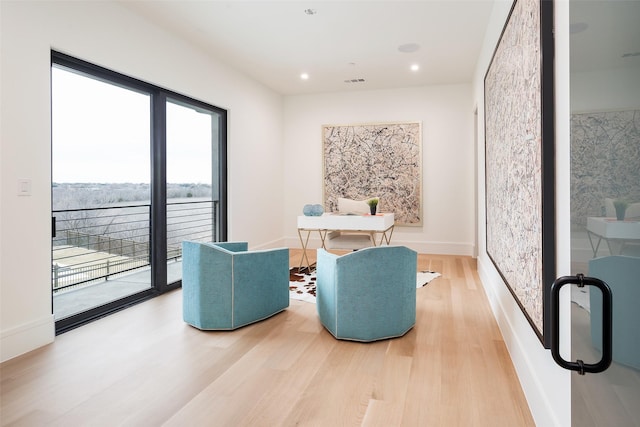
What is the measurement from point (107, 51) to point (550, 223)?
351 centimetres

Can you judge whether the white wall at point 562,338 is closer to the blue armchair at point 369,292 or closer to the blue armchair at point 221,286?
the blue armchair at point 369,292

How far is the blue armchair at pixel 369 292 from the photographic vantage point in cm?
280

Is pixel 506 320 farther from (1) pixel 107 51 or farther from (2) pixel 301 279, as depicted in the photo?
(1) pixel 107 51

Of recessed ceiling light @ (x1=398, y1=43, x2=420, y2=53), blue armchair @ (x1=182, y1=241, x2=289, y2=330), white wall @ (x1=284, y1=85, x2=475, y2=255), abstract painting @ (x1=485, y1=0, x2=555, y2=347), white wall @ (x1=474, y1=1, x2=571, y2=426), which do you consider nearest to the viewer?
white wall @ (x1=474, y1=1, x2=571, y2=426)

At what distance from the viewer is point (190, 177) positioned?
4.78 meters

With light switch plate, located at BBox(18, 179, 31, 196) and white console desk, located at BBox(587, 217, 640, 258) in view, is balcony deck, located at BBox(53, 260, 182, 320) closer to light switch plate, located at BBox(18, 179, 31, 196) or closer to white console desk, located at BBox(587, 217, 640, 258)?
light switch plate, located at BBox(18, 179, 31, 196)

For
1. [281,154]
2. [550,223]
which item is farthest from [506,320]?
[281,154]

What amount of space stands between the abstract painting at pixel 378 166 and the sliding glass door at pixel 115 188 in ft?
8.69

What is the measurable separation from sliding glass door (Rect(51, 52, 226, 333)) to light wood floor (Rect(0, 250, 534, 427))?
1.85 feet

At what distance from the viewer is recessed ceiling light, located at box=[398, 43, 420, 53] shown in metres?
4.63

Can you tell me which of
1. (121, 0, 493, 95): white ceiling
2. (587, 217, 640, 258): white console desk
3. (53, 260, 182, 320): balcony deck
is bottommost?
(53, 260, 182, 320): balcony deck

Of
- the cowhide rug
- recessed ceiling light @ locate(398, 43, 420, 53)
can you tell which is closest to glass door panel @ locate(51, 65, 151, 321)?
the cowhide rug

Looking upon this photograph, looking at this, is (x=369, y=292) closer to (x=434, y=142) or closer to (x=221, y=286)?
(x=221, y=286)

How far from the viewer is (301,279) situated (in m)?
4.73
